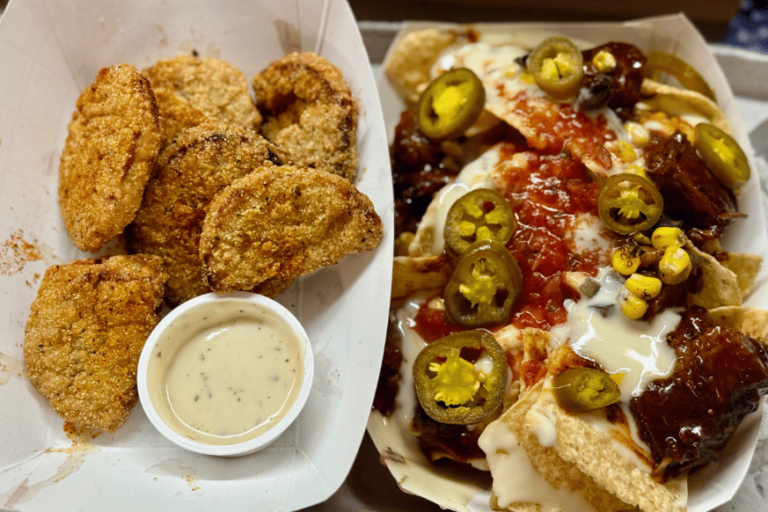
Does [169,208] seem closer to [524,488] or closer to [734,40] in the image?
[524,488]

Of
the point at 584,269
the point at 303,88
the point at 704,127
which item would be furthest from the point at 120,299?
the point at 704,127

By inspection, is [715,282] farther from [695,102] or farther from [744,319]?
[695,102]

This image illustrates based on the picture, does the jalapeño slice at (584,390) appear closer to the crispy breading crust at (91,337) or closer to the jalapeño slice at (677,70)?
the crispy breading crust at (91,337)

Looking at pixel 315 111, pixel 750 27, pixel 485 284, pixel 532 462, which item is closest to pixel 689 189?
pixel 485 284

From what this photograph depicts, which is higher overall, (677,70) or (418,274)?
(677,70)

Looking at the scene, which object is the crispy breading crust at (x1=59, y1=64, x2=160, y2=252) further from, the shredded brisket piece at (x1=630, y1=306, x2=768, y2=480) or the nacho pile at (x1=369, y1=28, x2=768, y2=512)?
the shredded brisket piece at (x1=630, y1=306, x2=768, y2=480)

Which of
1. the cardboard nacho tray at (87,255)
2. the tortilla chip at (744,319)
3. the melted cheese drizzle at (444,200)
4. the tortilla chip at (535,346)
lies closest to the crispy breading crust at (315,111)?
the cardboard nacho tray at (87,255)
